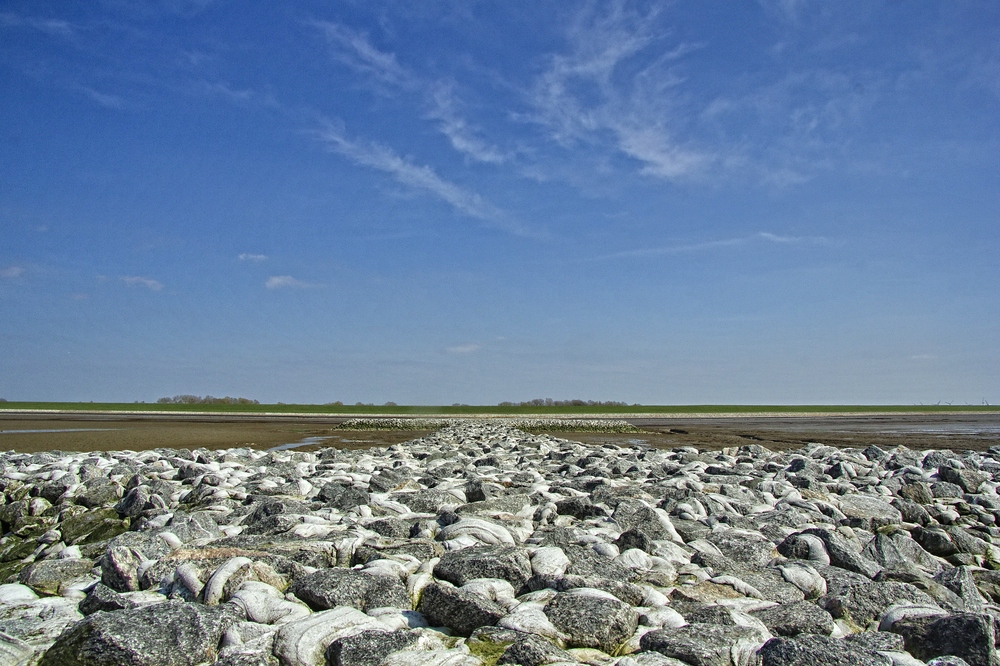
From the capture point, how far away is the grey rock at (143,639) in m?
2.86

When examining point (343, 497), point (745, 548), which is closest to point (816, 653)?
point (745, 548)

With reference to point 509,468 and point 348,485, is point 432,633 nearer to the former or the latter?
point 348,485

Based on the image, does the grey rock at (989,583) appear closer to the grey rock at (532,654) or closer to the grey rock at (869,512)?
the grey rock at (869,512)

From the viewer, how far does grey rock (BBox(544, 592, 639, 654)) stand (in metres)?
3.17

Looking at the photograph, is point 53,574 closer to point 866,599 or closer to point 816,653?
point 816,653

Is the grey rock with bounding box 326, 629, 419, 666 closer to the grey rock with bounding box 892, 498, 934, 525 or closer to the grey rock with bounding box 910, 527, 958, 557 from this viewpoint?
the grey rock with bounding box 910, 527, 958, 557

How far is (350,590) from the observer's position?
12.0ft

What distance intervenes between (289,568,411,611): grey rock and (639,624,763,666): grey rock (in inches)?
55.1

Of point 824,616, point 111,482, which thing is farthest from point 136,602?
point 111,482

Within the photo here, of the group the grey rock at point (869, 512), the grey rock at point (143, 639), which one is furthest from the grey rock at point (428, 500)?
the grey rock at point (869, 512)

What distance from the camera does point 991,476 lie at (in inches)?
360

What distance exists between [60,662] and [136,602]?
29.5 inches

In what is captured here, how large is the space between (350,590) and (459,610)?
67 cm

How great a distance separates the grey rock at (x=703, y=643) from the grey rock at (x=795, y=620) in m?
0.29
